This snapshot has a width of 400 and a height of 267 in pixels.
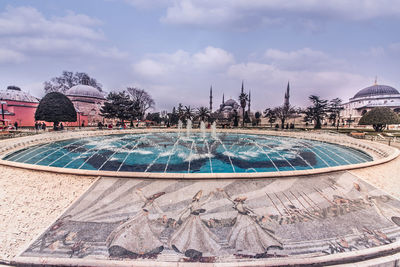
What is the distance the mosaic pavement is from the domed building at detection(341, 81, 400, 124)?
89.2m

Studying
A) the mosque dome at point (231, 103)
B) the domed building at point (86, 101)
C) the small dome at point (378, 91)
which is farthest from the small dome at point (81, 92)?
the small dome at point (378, 91)

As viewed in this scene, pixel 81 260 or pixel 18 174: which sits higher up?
pixel 18 174

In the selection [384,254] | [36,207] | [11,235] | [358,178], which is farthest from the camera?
[358,178]

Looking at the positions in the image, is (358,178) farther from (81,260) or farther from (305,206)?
(81,260)

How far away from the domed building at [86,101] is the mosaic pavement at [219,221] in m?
56.2

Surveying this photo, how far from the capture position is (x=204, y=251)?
13.0 ft

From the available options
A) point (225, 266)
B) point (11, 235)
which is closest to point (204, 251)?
point (225, 266)

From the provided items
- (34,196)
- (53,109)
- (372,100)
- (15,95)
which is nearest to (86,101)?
(15,95)

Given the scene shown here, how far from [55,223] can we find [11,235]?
0.86m

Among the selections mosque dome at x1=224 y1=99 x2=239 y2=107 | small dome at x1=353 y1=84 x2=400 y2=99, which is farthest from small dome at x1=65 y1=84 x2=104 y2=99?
small dome at x1=353 y1=84 x2=400 y2=99

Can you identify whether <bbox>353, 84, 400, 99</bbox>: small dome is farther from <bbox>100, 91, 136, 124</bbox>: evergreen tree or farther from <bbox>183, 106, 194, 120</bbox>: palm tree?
<bbox>100, 91, 136, 124</bbox>: evergreen tree

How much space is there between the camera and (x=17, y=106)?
39.4 m

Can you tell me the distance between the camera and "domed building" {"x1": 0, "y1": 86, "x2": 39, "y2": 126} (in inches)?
1521

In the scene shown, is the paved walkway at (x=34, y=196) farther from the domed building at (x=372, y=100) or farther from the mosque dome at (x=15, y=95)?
the domed building at (x=372, y=100)
